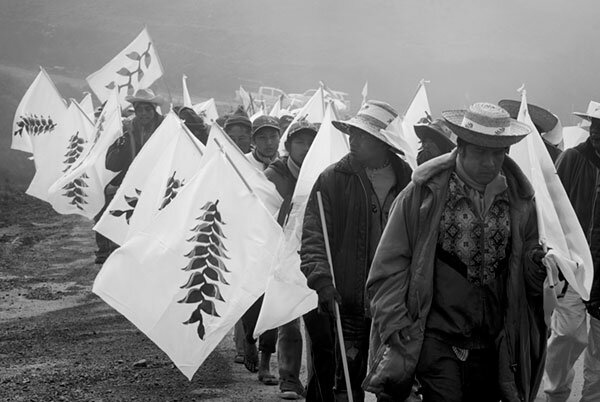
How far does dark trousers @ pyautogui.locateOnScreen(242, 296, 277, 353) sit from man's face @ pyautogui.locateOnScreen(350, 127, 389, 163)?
2417 millimetres

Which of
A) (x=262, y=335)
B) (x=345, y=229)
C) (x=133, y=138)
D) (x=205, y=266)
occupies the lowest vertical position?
(x=262, y=335)

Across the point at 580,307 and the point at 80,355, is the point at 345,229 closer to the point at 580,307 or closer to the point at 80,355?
the point at 580,307

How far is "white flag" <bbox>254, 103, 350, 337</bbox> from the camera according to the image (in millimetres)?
6477

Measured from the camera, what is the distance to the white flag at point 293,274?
6.48 meters

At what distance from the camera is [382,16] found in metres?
70.9

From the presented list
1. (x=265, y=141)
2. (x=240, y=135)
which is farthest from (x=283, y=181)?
(x=240, y=135)

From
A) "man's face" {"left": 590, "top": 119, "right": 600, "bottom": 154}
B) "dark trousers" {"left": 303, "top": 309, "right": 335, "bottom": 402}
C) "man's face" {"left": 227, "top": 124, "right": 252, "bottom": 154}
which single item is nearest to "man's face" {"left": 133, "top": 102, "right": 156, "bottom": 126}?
"man's face" {"left": 227, "top": 124, "right": 252, "bottom": 154}

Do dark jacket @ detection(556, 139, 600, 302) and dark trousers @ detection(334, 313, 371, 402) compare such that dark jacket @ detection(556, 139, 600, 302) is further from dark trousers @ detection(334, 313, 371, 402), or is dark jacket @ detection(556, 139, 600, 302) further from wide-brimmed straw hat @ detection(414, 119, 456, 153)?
dark trousers @ detection(334, 313, 371, 402)

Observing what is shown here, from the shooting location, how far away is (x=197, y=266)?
23.9 feet

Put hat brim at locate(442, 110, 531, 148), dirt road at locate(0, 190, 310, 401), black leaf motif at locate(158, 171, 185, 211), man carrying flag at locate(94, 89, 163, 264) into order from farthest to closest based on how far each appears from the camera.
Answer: man carrying flag at locate(94, 89, 163, 264) → black leaf motif at locate(158, 171, 185, 211) → dirt road at locate(0, 190, 310, 401) → hat brim at locate(442, 110, 531, 148)

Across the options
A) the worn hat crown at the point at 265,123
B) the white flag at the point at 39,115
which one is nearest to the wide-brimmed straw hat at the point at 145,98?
the worn hat crown at the point at 265,123

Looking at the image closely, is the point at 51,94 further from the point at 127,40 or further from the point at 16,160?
the point at 127,40

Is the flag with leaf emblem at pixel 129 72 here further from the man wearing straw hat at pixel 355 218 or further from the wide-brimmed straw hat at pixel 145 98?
the man wearing straw hat at pixel 355 218

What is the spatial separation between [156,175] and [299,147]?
2.29 meters
